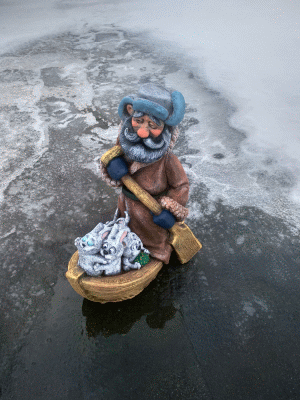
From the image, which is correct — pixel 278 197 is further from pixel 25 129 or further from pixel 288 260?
pixel 25 129

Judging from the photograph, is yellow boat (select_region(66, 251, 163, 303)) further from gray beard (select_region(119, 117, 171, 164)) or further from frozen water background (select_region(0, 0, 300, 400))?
gray beard (select_region(119, 117, 171, 164))

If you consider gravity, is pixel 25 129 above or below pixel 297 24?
below

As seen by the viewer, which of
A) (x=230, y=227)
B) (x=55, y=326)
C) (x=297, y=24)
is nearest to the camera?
(x=55, y=326)

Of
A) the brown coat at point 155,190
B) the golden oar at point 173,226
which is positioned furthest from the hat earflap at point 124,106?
the brown coat at point 155,190

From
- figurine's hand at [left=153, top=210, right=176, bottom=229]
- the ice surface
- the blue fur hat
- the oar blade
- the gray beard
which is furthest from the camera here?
the ice surface

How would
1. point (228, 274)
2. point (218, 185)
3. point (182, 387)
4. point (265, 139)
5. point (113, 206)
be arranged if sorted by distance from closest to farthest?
point (182, 387) → point (228, 274) → point (113, 206) → point (218, 185) → point (265, 139)

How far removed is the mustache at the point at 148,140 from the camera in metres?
1.89

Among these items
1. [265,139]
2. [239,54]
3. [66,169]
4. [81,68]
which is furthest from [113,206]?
[239,54]

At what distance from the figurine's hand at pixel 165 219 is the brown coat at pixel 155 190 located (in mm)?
89

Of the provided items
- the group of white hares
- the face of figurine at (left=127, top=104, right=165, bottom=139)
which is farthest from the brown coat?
the face of figurine at (left=127, top=104, right=165, bottom=139)

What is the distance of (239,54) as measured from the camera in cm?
666

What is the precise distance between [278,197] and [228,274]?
46.1 inches

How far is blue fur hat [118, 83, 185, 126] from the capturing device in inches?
71.0

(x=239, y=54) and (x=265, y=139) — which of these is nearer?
(x=265, y=139)
